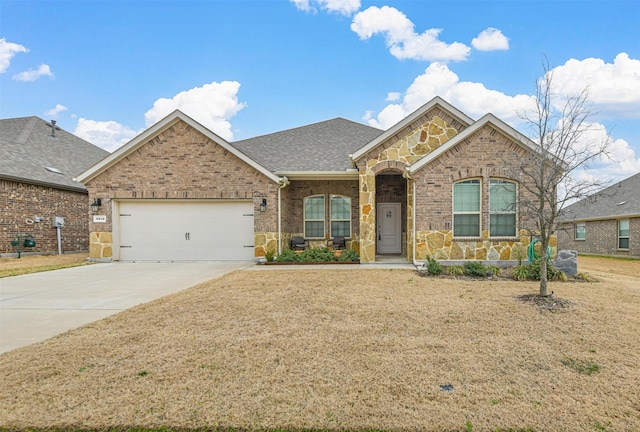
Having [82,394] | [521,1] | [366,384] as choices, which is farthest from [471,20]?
[82,394]

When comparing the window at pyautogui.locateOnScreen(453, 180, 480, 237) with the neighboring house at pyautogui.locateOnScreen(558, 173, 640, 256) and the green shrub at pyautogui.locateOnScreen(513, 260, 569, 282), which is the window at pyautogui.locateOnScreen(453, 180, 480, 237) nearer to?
the green shrub at pyautogui.locateOnScreen(513, 260, 569, 282)

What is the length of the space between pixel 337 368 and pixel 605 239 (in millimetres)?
23530

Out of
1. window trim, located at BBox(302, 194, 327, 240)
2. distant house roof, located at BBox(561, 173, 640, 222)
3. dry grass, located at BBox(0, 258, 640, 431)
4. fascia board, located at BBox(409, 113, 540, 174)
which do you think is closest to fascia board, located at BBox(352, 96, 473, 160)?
fascia board, located at BBox(409, 113, 540, 174)

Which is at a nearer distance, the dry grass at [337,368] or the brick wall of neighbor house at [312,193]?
the dry grass at [337,368]

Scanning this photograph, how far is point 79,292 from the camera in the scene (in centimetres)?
766

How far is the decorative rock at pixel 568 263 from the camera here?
31.5 feet

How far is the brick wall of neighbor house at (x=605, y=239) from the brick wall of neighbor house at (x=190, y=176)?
15825 mm

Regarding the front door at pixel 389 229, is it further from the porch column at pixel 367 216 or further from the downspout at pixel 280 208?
the downspout at pixel 280 208

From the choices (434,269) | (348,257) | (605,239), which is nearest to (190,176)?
(348,257)

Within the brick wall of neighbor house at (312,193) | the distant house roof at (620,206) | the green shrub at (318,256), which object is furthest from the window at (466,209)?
the distant house roof at (620,206)

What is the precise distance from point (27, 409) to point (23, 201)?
1636 centimetres

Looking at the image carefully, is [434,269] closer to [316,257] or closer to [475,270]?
[475,270]

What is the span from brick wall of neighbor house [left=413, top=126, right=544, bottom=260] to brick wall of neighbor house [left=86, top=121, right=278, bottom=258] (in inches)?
218

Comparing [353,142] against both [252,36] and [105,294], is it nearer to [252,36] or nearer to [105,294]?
[252,36]
